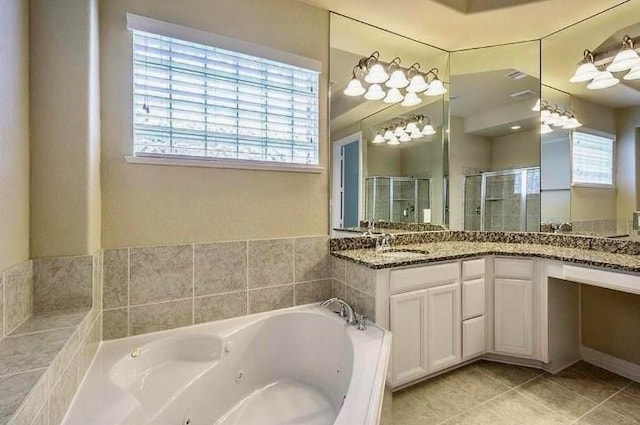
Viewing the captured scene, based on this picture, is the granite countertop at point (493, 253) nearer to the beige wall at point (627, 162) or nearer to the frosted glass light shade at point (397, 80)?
the beige wall at point (627, 162)

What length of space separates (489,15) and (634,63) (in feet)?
3.22

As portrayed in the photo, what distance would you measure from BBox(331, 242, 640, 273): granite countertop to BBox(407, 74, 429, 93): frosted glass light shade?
52.1 inches

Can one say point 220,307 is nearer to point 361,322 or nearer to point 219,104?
point 361,322

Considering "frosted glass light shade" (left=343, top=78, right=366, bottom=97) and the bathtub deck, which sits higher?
"frosted glass light shade" (left=343, top=78, right=366, bottom=97)

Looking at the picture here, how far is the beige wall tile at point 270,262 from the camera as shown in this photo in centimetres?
194

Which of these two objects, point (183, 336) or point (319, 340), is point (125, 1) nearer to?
point (183, 336)

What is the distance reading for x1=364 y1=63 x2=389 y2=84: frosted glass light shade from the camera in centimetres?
231

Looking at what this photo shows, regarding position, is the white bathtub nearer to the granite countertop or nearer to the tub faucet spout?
the tub faucet spout

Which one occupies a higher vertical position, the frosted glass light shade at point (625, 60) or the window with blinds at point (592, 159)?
the frosted glass light shade at point (625, 60)

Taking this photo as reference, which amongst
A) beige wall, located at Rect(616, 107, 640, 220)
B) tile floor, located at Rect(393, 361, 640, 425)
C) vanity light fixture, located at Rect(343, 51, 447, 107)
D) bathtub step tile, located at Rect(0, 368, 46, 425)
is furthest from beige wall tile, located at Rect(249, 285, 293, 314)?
beige wall, located at Rect(616, 107, 640, 220)

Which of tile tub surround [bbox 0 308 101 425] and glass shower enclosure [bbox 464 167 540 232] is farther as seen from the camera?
glass shower enclosure [bbox 464 167 540 232]

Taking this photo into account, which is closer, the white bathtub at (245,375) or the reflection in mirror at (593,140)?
the white bathtub at (245,375)

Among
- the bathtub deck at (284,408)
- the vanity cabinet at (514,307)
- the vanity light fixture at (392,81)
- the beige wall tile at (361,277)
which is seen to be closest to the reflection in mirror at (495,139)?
Answer: the vanity light fixture at (392,81)

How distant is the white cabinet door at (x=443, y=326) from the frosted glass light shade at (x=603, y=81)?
178cm
